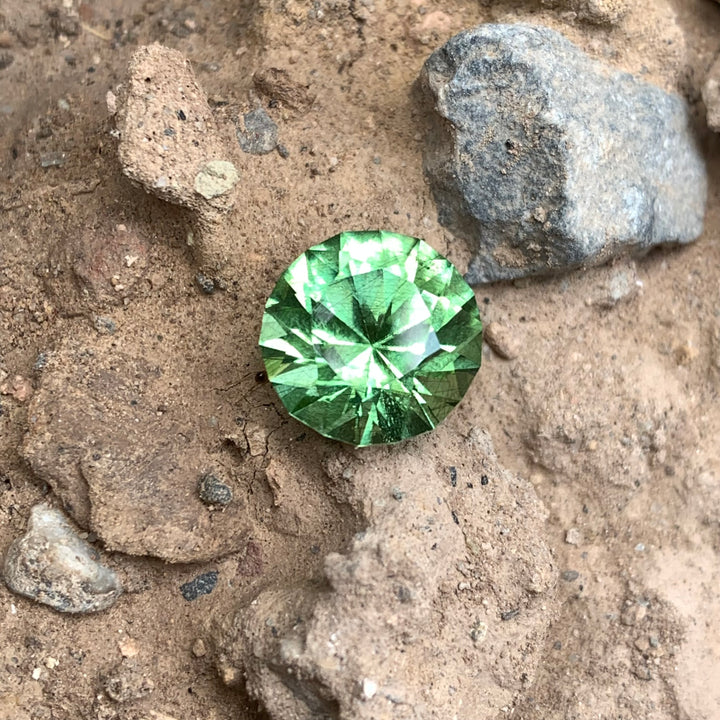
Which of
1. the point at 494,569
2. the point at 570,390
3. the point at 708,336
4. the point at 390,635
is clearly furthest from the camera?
the point at 708,336

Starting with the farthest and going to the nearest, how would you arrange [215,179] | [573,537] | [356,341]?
1. [573,537]
2. [215,179]
3. [356,341]

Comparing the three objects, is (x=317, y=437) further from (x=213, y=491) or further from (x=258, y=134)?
(x=258, y=134)

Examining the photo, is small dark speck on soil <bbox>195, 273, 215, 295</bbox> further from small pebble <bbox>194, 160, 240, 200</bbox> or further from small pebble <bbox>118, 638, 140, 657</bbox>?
small pebble <bbox>118, 638, 140, 657</bbox>

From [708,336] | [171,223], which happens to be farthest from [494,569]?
[171,223]

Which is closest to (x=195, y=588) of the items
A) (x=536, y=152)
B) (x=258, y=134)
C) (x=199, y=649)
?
(x=199, y=649)

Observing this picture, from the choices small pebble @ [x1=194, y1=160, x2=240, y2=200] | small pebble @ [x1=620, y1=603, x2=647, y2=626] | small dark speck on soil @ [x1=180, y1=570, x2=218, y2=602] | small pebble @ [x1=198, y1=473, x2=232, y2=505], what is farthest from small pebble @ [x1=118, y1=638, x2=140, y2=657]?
small pebble @ [x1=620, y1=603, x2=647, y2=626]

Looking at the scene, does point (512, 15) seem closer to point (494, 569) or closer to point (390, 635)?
point (494, 569)
